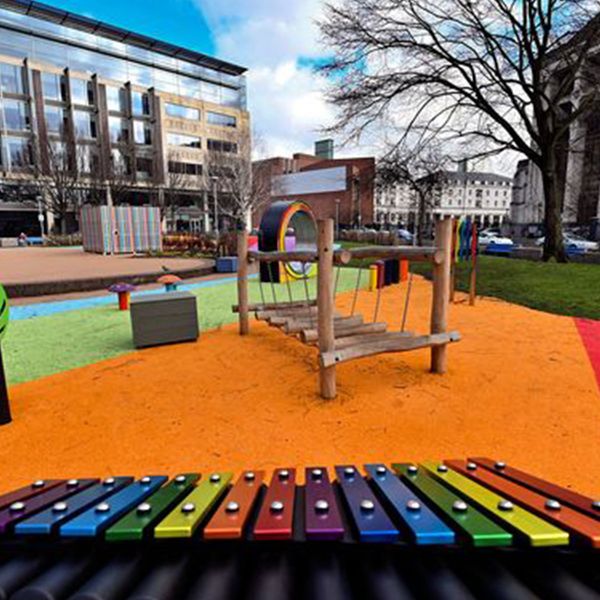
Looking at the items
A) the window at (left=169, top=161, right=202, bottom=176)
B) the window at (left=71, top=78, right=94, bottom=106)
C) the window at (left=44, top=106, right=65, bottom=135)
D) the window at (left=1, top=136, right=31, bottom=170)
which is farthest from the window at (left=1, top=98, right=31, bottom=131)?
the window at (left=169, top=161, right=202, bottom=176)

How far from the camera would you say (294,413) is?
3814 millimetres

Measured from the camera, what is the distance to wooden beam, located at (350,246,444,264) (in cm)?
437

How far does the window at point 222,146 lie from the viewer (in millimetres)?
58688

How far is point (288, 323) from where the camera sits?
5.20 m

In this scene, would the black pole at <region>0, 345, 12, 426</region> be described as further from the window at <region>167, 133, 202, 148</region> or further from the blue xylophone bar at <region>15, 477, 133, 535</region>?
the window at <region>167, 133, 202, 148</region>

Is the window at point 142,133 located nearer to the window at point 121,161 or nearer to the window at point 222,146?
the window at point 121,161

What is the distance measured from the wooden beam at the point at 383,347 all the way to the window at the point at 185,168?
56080mm

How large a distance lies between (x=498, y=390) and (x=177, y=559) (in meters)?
3.84

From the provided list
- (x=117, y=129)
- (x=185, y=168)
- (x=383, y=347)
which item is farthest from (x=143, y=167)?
(x=383, y=347)

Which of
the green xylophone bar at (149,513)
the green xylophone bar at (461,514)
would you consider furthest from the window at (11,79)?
the green xylophone bar at (461,514)

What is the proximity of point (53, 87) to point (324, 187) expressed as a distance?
4256 centimetres

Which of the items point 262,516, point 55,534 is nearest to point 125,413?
point 55,534

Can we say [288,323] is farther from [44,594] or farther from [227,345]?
[44,594]

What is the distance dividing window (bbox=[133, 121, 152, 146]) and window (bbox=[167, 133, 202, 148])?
98.0 inches
